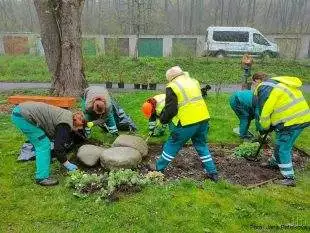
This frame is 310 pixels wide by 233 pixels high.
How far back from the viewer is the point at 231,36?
27.7 metres

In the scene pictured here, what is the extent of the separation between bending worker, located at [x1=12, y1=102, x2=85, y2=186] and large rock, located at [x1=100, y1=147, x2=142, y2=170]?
710 mm

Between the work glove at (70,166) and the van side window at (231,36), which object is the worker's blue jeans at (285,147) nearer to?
the work glove at (70,166)

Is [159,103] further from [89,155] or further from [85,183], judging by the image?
[85,183]

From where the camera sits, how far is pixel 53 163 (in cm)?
693

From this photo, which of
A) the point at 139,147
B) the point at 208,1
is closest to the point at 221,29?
the point at 208,1

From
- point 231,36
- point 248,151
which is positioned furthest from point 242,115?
point 231,36

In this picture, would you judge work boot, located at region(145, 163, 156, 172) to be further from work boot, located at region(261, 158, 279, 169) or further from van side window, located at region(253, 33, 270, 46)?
van side window, located at region(253, 33, 270, 46)

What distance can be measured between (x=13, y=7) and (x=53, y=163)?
125ft

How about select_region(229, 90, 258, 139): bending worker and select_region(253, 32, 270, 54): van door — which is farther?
select_region(253, 32, 270, 54): van door

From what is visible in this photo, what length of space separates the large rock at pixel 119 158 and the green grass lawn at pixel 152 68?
45.8ft

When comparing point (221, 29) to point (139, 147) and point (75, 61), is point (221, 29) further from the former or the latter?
point (139, 147)

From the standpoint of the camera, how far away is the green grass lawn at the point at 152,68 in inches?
848

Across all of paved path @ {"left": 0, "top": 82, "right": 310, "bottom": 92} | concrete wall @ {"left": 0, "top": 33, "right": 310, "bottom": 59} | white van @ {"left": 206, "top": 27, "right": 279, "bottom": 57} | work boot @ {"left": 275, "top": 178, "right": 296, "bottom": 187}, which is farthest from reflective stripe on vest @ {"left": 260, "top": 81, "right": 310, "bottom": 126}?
concrete wall @ {"left": 0, "top": 33, "right": 310, "bottom": 59}

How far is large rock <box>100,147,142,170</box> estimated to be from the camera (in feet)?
21.3
